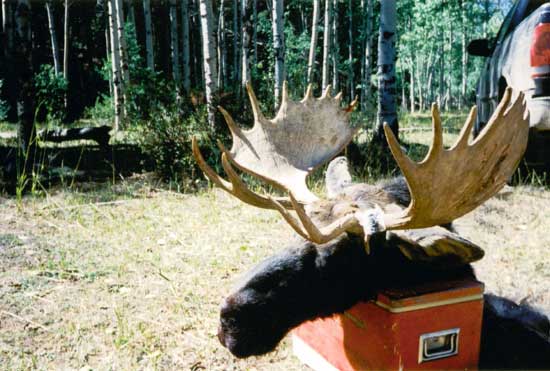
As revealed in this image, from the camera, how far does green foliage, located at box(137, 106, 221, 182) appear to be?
7.44 m

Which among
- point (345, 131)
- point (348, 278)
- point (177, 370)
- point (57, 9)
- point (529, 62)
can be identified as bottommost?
point (177, 370)

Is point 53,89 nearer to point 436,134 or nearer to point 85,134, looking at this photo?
point 85,134

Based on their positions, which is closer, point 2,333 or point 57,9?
point 2,333

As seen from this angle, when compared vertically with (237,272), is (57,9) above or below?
above

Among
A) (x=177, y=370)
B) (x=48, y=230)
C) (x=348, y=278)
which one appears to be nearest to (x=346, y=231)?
(x=348, y=278)

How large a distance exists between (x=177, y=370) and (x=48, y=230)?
284 centimetres

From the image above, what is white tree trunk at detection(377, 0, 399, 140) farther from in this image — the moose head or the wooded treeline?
the moose head

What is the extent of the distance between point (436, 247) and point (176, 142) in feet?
19.2

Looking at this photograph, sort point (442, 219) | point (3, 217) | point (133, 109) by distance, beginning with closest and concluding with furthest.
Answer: point (442, 219) → point (3, 217) → point (133, 109)

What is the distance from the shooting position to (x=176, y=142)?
297 inches

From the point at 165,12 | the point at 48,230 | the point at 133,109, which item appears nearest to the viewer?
the point at 48,230

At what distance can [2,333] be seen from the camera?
318cm

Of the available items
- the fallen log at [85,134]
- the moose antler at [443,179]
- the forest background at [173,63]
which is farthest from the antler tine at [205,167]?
the fallen log at [85,134]

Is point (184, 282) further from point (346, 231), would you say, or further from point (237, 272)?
point (346, 231)
